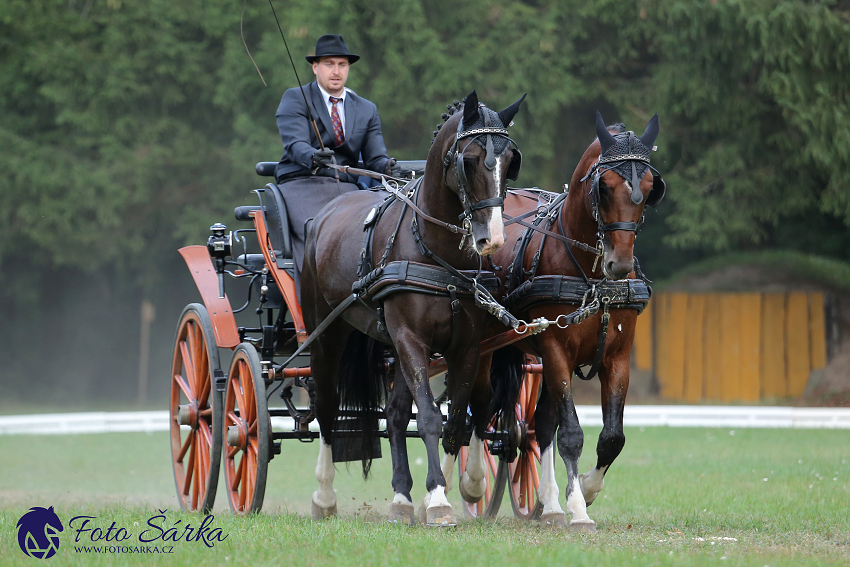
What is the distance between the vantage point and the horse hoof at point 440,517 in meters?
4.79

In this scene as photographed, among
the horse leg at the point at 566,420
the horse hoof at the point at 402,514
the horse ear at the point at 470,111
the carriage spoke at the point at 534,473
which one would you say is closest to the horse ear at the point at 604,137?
the horse ear at the point at 470,111

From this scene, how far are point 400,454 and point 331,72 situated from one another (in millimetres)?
2693

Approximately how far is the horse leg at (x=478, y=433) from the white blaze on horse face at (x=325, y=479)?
874 mm

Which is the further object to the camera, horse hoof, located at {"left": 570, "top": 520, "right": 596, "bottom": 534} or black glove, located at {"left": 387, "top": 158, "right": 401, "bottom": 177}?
black glove, located at {"left": 387, "top": 158, "right": 401, "bottom": 177}

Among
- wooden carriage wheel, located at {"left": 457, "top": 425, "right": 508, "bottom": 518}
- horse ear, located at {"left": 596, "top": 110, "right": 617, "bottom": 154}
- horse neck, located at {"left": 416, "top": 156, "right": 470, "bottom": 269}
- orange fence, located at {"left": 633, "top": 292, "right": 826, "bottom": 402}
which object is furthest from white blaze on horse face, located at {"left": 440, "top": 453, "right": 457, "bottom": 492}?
orange fence, located at {"left": 633, "top": 292, "right": 826, "bottom": 402}

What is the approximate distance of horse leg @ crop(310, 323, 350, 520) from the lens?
6297 mm

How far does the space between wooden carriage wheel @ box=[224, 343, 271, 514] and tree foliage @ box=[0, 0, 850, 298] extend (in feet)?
31.0

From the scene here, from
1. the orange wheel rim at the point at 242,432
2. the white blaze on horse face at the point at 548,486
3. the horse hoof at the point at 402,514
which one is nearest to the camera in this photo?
the horse hoof at the point at 402,514

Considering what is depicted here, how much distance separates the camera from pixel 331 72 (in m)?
6.71

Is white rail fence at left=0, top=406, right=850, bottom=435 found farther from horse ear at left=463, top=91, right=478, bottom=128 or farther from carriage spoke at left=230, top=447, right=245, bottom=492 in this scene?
horse ear at left=463, top=91, right=478, bottom=128

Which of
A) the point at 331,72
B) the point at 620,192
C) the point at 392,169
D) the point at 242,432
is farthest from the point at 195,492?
the point at 620,192

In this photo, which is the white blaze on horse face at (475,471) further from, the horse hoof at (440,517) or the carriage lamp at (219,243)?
the carriage lamp at (219,243)

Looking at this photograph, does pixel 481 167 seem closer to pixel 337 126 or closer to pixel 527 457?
pixel 337 126

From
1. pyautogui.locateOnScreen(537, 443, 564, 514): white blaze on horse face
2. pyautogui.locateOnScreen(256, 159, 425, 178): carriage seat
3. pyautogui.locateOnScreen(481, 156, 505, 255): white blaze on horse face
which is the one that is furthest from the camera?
pyautogui.locateOnScreen(256, 159, 425, 178): carriage seat
